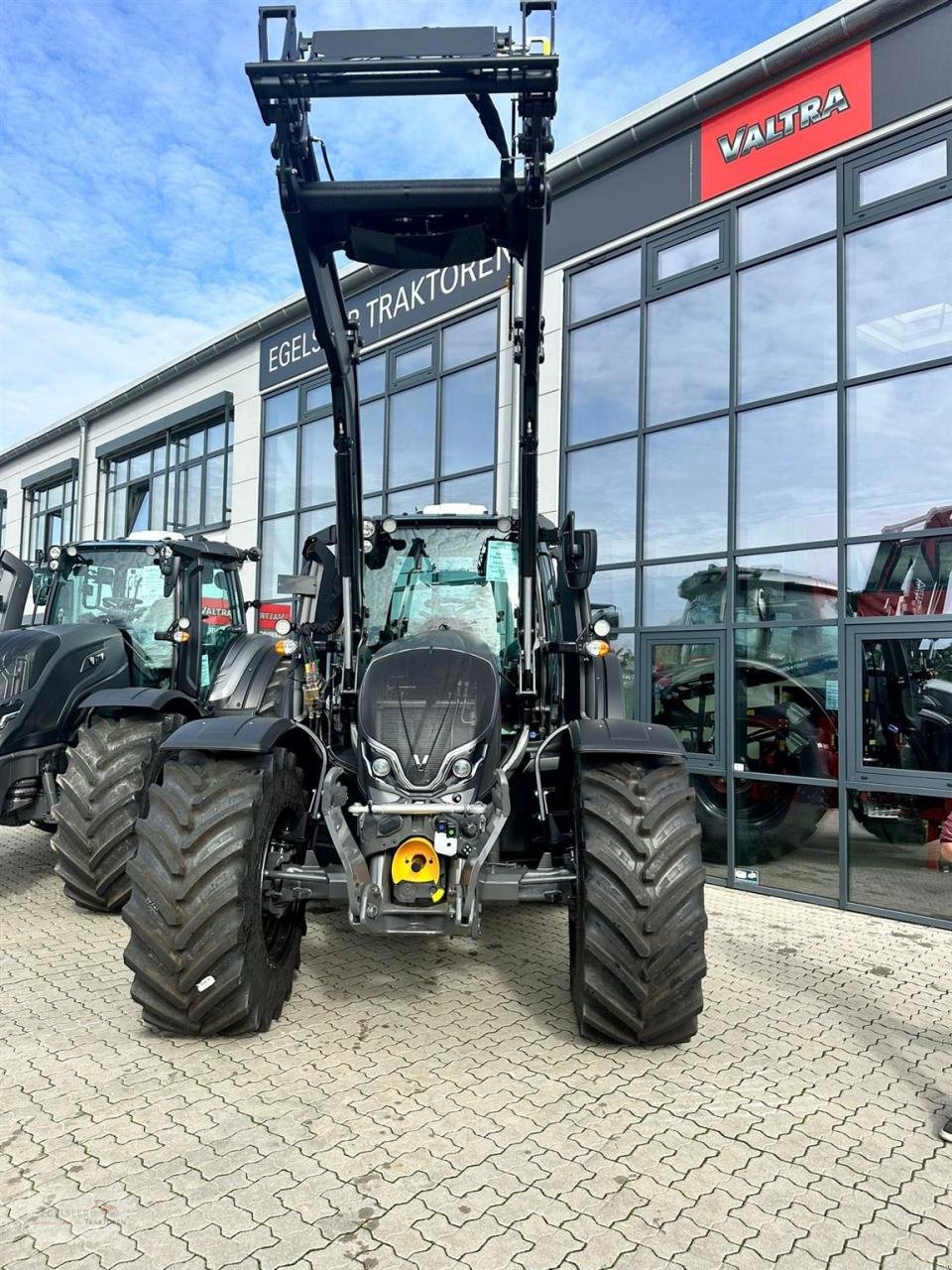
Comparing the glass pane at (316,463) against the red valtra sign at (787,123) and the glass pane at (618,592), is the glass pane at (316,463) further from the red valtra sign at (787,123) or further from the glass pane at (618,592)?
the red valtra sign at (787,123)

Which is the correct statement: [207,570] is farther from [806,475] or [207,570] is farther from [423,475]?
[806,475]

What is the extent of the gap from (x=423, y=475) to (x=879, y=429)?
5.26 meters

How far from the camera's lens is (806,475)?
22.6 ft

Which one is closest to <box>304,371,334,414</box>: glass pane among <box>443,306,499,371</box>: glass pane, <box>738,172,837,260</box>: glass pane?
<box>443,306,499,371</box>: glass pane

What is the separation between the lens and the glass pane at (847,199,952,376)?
20.6 feet

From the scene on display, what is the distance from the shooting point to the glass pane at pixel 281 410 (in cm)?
1227

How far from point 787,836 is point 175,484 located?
474 inches

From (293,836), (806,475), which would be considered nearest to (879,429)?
(806,475)

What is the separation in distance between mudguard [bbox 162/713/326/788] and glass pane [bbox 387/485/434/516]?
242 inches

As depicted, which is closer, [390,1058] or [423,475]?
[390,1058]

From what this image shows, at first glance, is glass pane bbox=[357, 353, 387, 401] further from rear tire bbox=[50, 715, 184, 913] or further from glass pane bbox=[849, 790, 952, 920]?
glass pane bbox=[849, 790, 952, 920]

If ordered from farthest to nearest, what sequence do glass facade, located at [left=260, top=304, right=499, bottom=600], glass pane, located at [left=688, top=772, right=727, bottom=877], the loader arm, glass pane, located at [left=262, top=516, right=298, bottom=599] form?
glass pane, located at [left=262, top=516, right=298, bottom=599] < glass facade, located at [left=260, top=304, right=499, bottom=600] < glass pane, located at [left=688, top=772, right=727, bottom=877] < the loader arm

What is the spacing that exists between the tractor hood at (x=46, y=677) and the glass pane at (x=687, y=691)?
14.9 ft

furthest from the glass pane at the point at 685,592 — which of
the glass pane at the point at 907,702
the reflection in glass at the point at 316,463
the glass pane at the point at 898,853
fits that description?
the reflection in glass at the point at 316,463
